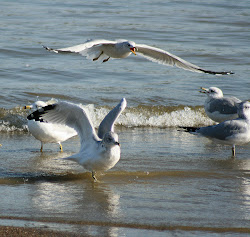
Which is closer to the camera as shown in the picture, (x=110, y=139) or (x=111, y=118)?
(x=110, y=139)

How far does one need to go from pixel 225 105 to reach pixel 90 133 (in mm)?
3434

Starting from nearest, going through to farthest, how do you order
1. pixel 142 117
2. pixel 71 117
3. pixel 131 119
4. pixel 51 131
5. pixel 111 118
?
pixel 111 118 → pixel 71 117 → pixel 51 131 → pixel 131 119 → pixel 142 117

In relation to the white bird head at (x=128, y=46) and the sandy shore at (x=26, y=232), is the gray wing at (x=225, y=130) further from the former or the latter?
the sandy shore at (x=26, y=232)

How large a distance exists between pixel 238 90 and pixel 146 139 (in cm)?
379

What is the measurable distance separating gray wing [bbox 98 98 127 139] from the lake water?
534mm

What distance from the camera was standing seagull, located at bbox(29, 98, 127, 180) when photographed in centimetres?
553

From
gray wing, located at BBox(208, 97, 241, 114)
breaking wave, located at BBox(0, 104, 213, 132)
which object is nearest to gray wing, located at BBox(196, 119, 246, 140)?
gray wing, located at BBox(208, 97, 241, 114)

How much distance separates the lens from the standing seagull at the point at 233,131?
24.2ft

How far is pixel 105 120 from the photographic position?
5898mm

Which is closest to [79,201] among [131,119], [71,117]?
[71,117]

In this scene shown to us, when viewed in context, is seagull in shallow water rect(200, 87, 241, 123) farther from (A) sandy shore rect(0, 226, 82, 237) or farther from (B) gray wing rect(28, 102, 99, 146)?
(A) sandy shore rect(0, 226, 82, 237)

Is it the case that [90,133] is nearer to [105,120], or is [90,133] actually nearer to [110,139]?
[105,120]

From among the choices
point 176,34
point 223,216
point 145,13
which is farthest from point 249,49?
point 223,216

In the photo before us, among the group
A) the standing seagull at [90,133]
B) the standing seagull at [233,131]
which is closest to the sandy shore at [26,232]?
the standing seagull at [90,133]
